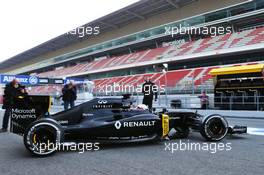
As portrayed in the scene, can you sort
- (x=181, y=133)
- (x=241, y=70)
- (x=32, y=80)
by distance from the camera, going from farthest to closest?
(x=32, y=80)
(x=241, y=70)
(x=181, y=133)

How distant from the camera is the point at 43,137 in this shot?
4.05m

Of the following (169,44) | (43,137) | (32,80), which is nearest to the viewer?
(43,137)

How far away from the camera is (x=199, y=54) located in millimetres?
26188

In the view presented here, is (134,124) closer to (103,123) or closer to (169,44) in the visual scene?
(103,123)

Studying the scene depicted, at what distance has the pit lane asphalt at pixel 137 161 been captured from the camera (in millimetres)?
3191

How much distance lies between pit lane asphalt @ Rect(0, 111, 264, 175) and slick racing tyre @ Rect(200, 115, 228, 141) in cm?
30

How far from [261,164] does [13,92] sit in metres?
5.40

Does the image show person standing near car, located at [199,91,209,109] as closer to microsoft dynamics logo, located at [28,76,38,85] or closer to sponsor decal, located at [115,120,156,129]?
sponsor decal, located at [115,120,156,129]

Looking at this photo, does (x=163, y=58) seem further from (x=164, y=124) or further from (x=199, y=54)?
(x=164, y=124)

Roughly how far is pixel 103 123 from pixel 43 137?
3.11 ft

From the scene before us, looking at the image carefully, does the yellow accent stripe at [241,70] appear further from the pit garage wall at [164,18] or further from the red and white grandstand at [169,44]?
the pit garage wall at [164,18]

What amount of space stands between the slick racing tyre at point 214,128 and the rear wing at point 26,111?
9.22 feet

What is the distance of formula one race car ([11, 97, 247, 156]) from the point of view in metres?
4.04

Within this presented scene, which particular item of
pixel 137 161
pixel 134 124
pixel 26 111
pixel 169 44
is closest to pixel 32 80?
pixel 169 44
